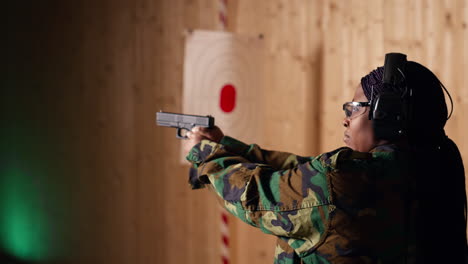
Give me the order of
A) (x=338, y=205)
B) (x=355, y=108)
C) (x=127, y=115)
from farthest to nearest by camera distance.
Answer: (x=127, y=115) < (x=355, y=108) < (x=338, y=205)

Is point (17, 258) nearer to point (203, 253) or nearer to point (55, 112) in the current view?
point (55, 112)

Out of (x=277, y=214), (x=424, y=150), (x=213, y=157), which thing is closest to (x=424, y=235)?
(x=424, y=150)

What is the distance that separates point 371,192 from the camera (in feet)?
3.18

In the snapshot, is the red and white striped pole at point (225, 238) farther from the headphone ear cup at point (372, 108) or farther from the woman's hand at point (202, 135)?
the headphone ear cup at point (372, 108)

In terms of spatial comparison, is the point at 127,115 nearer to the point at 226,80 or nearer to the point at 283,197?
the point at 226,80

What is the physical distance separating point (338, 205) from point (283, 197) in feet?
0.39

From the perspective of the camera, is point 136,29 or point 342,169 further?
point 136,29

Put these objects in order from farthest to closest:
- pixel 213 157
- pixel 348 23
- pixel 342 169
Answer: pixel 348 23, pixel 213 157, pixel 342 169

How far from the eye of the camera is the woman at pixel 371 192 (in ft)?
3.18

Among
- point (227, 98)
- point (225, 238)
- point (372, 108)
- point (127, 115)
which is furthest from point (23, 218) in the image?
point (372, 108)

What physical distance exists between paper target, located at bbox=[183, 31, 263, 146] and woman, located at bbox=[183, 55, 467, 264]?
3.99 feet

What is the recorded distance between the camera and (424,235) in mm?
1023

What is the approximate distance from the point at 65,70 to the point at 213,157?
1.99 metres

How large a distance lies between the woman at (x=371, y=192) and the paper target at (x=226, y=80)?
122 centimetres
